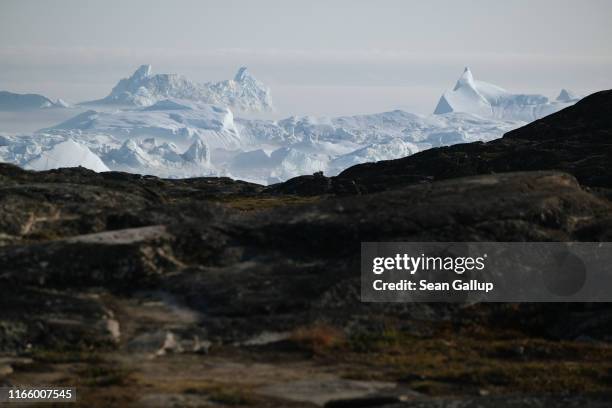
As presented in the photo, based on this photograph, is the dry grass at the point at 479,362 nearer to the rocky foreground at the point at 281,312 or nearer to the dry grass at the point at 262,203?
the rocky foreground at the point at 281,312

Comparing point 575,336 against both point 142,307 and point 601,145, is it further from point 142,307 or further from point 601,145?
point 601,145

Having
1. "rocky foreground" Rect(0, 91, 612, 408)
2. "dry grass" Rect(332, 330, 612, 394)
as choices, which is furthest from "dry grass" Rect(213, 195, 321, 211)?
"dry grass" Rect(332, 330, 612, 394)

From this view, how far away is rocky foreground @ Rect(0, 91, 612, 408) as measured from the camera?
2527cm

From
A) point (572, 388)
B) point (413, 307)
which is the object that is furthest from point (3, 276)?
point (572, 388)

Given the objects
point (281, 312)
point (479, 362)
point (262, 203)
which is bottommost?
point (479, 362)

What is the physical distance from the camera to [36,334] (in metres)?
29.2

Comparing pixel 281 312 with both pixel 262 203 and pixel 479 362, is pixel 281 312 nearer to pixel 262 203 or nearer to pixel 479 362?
pixel 479 362

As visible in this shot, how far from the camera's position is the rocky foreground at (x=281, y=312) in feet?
82.9

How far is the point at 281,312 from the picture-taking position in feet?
103

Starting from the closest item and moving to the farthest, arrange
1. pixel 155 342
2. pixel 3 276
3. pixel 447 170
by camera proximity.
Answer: pixel 155 342
pixel 3 276
pixel 447 170

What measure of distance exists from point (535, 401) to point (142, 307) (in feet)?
48.5

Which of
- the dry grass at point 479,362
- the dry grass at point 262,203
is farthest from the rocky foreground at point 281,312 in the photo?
the dry grass at point 262,203

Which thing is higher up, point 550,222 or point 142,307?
point 550,222

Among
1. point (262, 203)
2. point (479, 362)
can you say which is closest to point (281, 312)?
point (479, 362)
